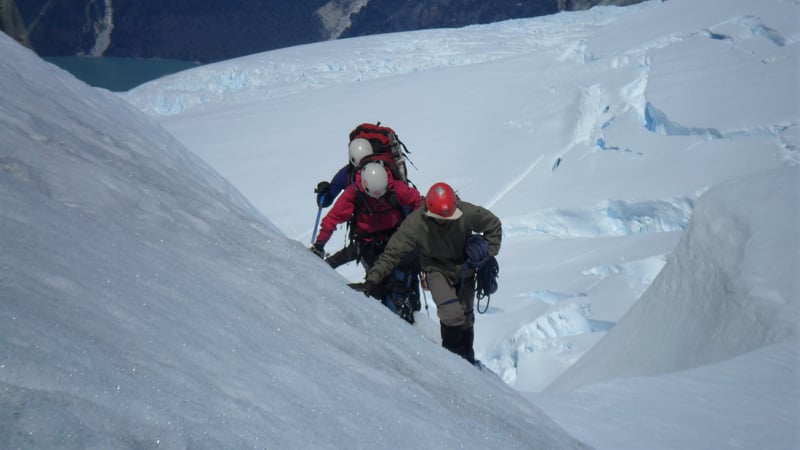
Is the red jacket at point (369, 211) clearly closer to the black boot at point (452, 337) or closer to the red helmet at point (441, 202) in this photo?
the red helmet at point (441, 202)

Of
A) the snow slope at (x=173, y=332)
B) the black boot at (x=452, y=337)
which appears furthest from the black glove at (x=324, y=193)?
the snow slope at (x=173, y=332)

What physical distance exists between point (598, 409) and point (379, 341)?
1382mm

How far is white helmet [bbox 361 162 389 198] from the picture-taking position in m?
3.50

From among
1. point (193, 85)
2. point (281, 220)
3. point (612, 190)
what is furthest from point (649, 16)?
point (193, 85)

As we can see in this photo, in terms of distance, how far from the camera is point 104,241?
1.73 meters

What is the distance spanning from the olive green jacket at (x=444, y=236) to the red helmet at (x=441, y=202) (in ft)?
0.23

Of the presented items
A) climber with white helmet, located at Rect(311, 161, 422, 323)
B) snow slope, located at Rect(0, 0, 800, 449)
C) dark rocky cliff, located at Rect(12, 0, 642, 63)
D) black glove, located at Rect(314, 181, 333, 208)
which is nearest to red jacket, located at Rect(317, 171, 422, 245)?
climber with white helmet, located at Rect(311, 161, 422, 323)

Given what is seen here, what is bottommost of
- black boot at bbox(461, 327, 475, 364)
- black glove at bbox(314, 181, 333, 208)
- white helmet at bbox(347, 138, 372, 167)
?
black boot at bbox(461, 327, 475, 364)

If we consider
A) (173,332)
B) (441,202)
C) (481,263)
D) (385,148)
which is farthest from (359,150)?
(173,332)

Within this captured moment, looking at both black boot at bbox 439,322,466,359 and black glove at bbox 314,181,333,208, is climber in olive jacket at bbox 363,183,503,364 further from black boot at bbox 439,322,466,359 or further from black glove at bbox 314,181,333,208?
black glove at bbox 314,181,333,208

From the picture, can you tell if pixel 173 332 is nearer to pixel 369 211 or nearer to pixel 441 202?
pixel 441 202

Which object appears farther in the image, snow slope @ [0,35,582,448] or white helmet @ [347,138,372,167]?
white helmet @ [347,138,372,167]

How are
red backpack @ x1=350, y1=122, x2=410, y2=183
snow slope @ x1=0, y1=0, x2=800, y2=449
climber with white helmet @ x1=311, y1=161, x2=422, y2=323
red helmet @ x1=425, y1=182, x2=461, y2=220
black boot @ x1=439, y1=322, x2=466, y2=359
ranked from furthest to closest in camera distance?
1. red backpack @ x1=350, y1=122, x2=410, y2=183
2. climber with white helmet @ x1=311, y1=161, x2=422, y2=323
3. black boot @ x1=439, y1=322, x2=466, y2=359
4. red helmet @ x1=425, y1=182, x2=461, y2=220
5. snow slope @ x1=0, y1=0, x2=800, y2=449

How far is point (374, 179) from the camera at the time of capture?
138 inches
